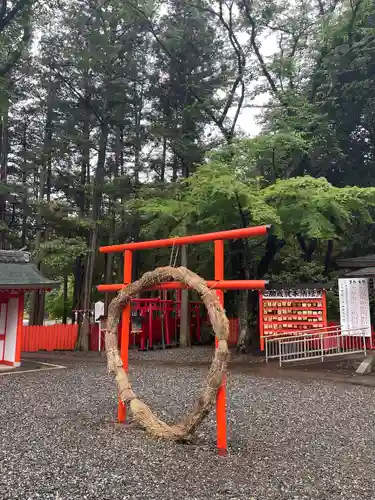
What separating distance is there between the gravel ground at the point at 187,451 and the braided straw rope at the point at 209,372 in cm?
17

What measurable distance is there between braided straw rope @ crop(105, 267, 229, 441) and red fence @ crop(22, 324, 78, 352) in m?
11.9

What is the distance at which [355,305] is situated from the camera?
1135 centimetres

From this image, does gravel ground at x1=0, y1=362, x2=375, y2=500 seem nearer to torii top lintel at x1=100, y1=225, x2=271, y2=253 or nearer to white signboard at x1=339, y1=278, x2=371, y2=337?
torii top lintel at x1=100, y1=225, x2=271, y2=253

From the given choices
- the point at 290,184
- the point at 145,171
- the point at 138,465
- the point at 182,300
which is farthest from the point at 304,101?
the point at 138,465

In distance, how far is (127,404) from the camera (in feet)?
16.6

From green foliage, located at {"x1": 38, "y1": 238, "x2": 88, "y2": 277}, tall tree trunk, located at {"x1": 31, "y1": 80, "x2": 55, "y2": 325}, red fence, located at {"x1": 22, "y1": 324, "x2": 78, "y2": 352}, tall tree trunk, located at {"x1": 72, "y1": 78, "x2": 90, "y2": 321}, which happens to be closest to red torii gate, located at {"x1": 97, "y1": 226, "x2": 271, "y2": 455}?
green foliage, located at {"x1": 38, "y1": 238, "x2": 88, "y2": 277}

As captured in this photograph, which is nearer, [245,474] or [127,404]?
[245,474]

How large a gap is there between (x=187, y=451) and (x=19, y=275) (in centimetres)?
800

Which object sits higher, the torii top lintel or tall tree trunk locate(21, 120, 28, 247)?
tall tree trunk locate(21, 120, 28, 247)

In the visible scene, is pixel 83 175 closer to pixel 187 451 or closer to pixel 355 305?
pixel 355 305

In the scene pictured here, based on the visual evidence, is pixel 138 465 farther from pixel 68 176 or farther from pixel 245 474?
pixel 68 176

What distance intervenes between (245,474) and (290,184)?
849cm

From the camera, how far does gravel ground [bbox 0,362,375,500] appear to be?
3.33 meters

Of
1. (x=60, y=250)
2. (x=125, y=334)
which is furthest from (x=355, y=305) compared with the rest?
(x=60, y=250)
